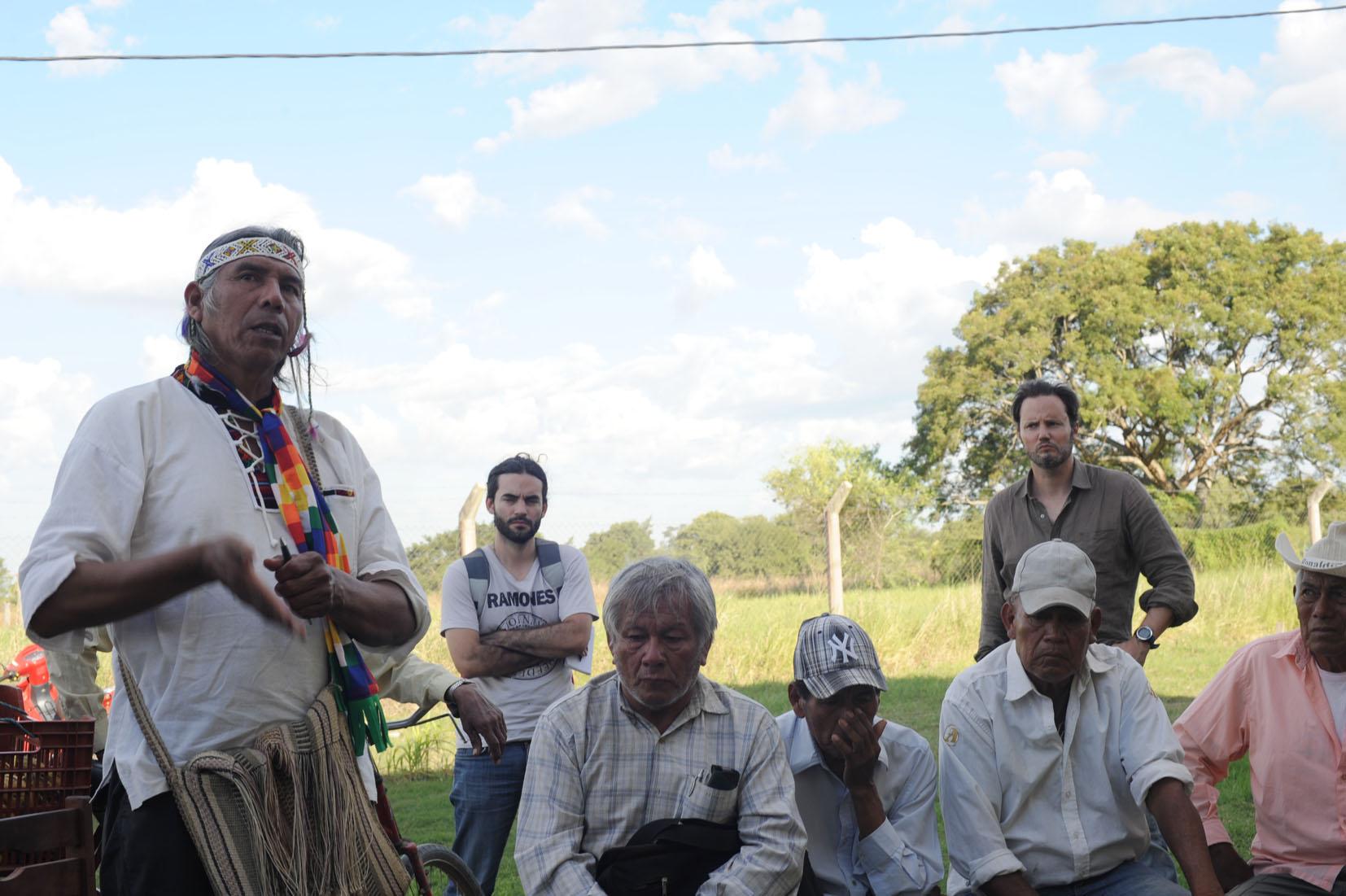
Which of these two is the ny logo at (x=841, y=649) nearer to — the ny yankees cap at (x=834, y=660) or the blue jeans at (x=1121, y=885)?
the ny yankees cap at (x=834, y=660)

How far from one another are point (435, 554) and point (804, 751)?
9347mm

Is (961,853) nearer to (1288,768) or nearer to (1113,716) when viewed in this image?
(1113,716)

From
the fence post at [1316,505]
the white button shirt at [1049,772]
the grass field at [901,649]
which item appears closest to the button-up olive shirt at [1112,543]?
the white button shirt at [1049,772]

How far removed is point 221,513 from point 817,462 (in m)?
51.8

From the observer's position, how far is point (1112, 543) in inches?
192

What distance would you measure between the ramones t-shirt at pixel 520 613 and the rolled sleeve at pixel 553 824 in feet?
5.94

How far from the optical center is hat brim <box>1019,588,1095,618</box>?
3.62 m

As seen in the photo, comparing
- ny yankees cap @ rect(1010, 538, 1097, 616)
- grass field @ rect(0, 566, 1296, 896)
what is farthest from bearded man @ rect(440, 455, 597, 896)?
grass field @ rect(0, 566, 1296, 896)

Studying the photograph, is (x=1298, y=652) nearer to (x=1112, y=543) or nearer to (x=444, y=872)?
(x=1112, y=543)

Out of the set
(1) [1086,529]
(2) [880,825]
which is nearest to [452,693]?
(2) [880,825]

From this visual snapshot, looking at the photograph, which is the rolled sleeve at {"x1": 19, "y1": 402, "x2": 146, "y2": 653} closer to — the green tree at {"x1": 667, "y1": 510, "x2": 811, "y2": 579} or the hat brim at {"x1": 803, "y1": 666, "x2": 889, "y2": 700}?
the hat brim at {"x1": 803, "y1": 666, "x2": 889, "y2": 700}

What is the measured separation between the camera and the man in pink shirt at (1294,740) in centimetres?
372

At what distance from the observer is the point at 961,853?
3.54 m

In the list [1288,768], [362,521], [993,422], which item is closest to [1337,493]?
[993,422]
